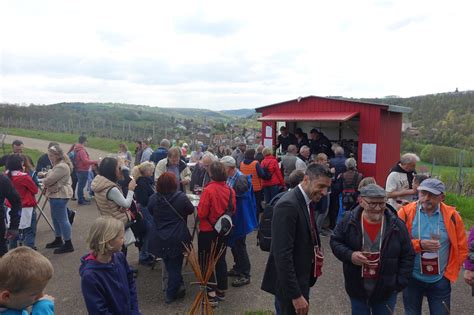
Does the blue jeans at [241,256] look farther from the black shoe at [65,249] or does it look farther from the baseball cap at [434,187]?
the black shoe at [65,249]

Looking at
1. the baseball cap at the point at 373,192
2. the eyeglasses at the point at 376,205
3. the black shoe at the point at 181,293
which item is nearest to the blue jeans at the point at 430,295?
the eyeglasses at the point at 376,205

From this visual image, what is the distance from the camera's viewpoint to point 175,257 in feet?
13.3

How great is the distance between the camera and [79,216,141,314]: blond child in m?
2.31

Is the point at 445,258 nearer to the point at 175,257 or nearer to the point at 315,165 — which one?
the point at 315,165

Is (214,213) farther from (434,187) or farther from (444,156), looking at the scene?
(444,156)

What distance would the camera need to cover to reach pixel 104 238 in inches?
93.2

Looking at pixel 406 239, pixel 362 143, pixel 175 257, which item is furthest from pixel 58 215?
pixel 362 143

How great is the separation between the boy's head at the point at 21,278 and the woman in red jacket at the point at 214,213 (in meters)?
2.30

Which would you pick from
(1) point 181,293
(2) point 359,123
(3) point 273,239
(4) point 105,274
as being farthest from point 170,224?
(2) point 359,123

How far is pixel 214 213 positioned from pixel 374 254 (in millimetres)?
1894

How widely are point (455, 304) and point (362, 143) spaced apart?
4.61 meters

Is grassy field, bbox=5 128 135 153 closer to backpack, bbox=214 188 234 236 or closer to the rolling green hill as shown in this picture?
backpack, bbox=214 188 234 236

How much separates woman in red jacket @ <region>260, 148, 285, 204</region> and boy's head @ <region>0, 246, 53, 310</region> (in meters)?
5.57

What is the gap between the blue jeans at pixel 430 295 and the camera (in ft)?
9.60
